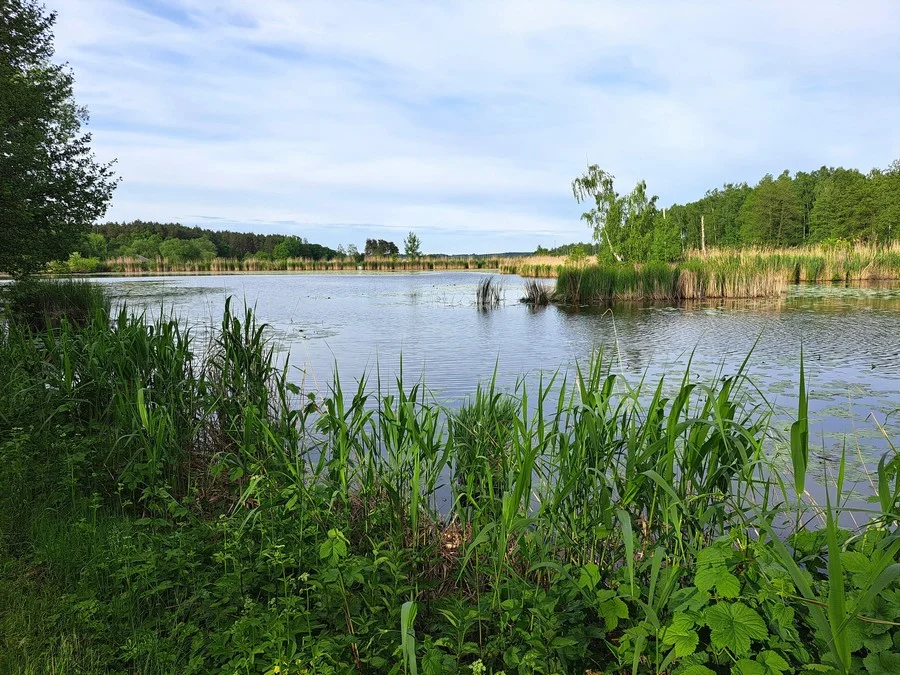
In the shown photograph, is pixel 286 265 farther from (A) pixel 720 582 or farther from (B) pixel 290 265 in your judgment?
(A) pixel 720 582

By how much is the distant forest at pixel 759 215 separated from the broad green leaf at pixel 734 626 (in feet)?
80.1

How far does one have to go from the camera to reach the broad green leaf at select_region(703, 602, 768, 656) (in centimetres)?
161

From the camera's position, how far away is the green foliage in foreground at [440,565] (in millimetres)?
1737

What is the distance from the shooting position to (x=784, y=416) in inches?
227

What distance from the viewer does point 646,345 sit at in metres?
10.8

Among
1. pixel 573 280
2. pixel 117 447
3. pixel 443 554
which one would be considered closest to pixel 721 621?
pixel 443 554

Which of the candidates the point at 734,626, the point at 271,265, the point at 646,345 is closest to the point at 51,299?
the point at 646,345

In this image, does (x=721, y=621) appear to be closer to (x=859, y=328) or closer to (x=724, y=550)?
(x=724, y=550)

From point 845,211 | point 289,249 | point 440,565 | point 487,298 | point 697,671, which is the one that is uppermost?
point 845,211

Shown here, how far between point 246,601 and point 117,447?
233 cm

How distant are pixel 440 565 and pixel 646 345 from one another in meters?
8.92

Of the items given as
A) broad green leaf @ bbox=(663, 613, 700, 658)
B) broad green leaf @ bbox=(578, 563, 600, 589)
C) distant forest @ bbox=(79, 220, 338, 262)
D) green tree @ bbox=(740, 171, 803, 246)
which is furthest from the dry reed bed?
broad green leaf @ bbox=(663, 613, 700, 658)

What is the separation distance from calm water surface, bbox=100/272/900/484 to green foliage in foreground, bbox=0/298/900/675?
941 mm

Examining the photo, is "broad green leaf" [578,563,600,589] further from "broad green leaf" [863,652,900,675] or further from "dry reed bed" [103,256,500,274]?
"dry reed bed" [103,256,500,274]
